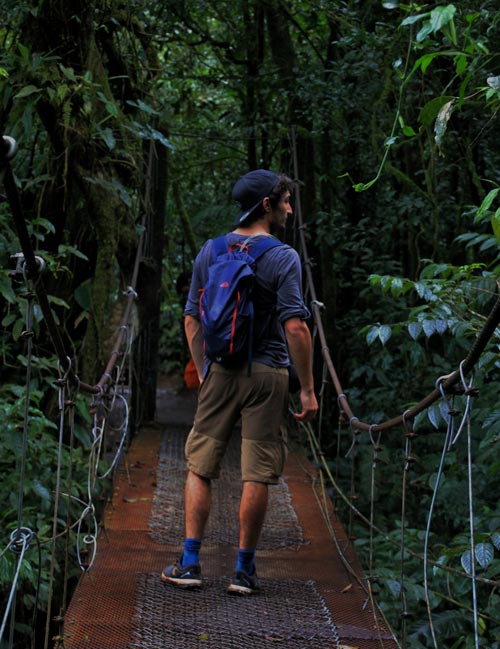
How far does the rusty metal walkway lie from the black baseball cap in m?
1.10

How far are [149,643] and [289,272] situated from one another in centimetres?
104

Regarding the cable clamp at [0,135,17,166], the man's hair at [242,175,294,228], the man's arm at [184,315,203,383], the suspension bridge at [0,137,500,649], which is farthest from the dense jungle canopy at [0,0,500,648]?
the cable clamp at [0,135,17,166]

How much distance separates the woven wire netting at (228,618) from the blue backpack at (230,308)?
26.0 inches

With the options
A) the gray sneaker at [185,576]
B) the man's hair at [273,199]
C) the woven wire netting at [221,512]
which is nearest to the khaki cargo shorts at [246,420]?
the gray sneaker at [185,576]

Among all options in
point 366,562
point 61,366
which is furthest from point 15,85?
point 366,562

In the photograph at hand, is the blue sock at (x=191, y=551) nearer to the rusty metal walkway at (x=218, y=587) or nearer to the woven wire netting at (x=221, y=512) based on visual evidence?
the rusty metal walkway at (x=218, y=587)

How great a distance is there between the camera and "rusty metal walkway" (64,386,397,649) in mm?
2188

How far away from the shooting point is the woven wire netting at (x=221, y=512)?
3199 millimetres

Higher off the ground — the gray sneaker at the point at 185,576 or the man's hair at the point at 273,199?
the man's hair at the point at 273,199

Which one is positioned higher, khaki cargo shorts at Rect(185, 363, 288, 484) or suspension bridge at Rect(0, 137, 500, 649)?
khaki cargo shorts at Rect(185, 363, 288, 484)

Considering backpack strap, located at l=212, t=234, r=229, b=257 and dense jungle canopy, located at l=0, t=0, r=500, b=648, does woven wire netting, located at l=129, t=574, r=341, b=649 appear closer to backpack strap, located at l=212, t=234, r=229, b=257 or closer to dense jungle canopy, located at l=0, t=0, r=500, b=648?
dense jungle canopy, located at l=0, t=0, r=500, b=648

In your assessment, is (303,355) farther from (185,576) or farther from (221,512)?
(221,512)

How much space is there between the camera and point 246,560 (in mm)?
2500

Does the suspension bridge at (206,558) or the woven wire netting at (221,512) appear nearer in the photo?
the suspension bridge at (206,558)
